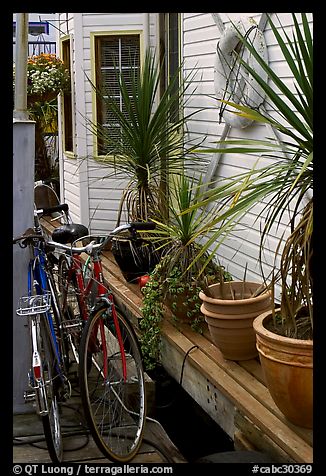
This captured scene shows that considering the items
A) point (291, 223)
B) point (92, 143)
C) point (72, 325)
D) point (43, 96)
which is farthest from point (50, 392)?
point (43, 96)

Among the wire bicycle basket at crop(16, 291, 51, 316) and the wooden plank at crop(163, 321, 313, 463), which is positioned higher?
the wire bicycle basket at crop(16, 291, 51, 316)

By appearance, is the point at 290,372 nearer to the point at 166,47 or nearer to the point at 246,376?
the point at 246,376

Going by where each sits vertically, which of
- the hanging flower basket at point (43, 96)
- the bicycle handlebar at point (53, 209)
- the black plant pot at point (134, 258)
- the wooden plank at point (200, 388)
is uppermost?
the hanging flower basket at point (43, 96)

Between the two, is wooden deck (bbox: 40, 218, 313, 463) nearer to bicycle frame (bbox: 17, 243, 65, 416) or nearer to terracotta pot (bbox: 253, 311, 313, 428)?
terracotta pot (bbox: 253, 311, 313, 428)

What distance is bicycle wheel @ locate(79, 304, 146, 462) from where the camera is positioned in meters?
3.35

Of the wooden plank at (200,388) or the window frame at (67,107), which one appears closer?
the wooden plank at (200,388)

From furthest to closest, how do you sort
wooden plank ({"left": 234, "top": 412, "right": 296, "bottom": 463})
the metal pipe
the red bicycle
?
the metal pipe
the red bicycle
wooden plank ({"left": 234, "top": 412, "right": 296, "bottom": 463})

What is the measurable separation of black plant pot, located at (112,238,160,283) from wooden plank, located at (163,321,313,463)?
1.20 metres

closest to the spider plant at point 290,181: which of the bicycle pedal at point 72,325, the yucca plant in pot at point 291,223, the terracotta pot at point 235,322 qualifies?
the yucca plant in pot at point 291,223

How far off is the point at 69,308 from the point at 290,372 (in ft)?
5.13

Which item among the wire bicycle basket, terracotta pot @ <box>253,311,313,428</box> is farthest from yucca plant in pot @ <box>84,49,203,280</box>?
terracotta pot @ <box>253,311,313,428</box>

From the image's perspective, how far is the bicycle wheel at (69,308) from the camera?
378 centimetres

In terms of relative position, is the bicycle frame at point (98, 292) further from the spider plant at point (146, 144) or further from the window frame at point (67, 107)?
the window frame at point (67, 107)
